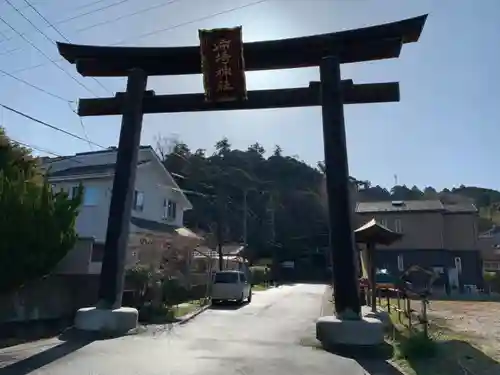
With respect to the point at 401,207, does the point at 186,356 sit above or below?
below

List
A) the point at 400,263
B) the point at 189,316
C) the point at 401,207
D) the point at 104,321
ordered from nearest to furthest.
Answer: the point at 104,321
the point at 189,316
the point at 400,263
the point at 401,207

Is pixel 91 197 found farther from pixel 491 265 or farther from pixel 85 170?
pixel 491 265

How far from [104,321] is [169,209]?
20.0m

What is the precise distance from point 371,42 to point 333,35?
97 centimetres

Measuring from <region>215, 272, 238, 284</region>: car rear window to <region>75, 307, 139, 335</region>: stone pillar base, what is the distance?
436 inches

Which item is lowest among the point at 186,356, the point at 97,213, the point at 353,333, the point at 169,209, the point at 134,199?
the point at 186,356

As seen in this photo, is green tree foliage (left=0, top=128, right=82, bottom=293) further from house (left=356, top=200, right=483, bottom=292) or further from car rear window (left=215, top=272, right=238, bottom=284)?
house (left=356, top=200, right=483, bottom=292)

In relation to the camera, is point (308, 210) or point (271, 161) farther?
point (271, 161)

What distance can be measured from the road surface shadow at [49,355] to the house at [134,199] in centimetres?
731

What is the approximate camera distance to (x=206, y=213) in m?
52.8

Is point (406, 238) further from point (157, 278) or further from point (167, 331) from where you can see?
→ point (167, 331)

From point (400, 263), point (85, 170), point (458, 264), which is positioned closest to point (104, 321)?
point (85, 170)

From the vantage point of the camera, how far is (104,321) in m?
10.2

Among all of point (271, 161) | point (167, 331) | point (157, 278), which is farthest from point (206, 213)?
point (167, 331)
